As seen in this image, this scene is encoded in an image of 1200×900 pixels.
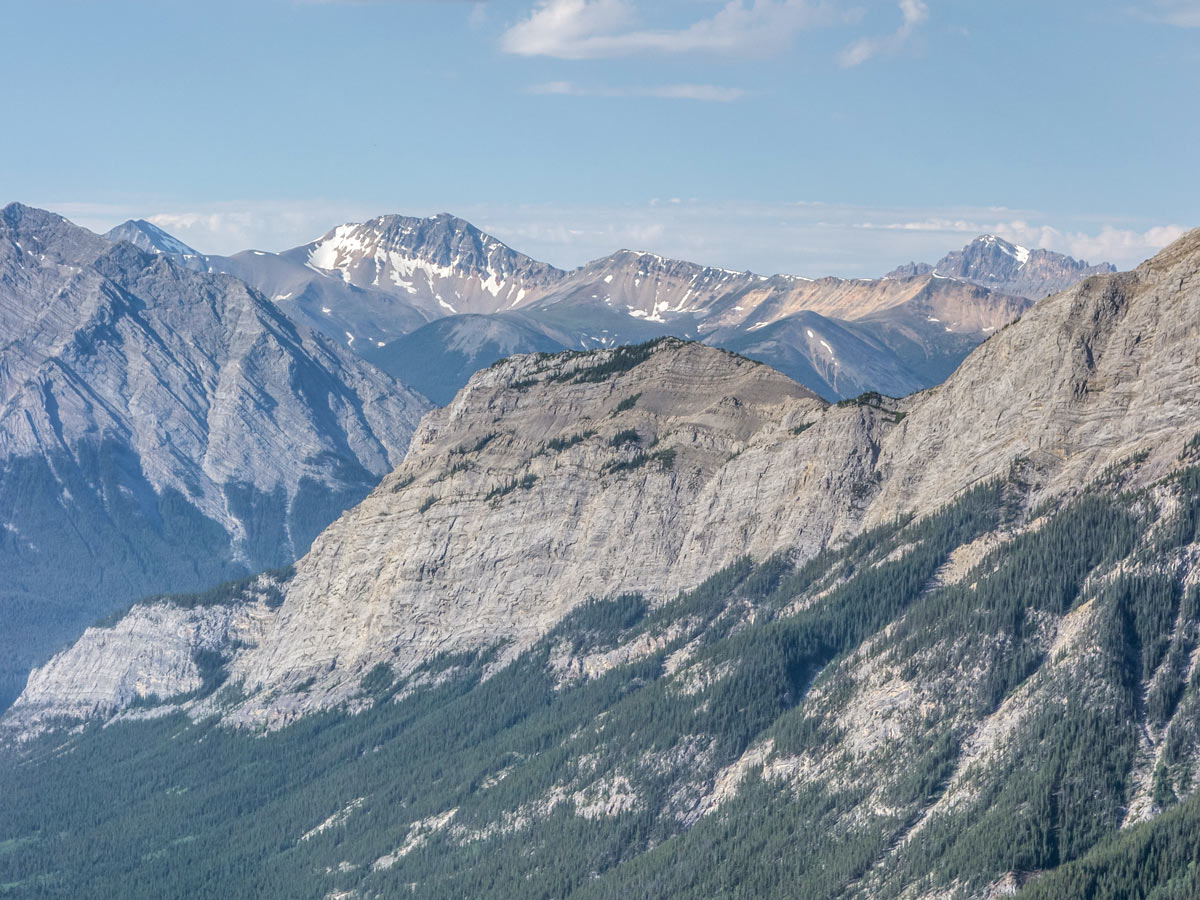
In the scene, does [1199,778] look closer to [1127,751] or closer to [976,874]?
[1127,751]

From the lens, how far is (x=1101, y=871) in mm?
185000

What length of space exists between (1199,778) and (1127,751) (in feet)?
26.2

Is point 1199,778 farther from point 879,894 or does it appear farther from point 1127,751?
point 879,894

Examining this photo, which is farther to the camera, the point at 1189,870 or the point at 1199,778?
the point at 1199,778

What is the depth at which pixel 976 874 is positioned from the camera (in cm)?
19275

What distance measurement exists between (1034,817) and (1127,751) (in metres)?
11.3

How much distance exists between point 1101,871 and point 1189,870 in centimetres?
755

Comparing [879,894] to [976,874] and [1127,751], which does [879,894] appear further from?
[1127,751]

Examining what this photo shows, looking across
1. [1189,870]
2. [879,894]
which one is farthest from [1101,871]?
[879,894]

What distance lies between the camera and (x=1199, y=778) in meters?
194

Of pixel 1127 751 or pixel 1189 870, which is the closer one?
pixel 1189 870

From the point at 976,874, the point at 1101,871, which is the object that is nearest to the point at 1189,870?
the point at 1101,871

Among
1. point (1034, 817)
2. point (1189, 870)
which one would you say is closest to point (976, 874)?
point (1034, 817)

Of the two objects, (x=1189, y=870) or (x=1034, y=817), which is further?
(x=1034, y=817)
